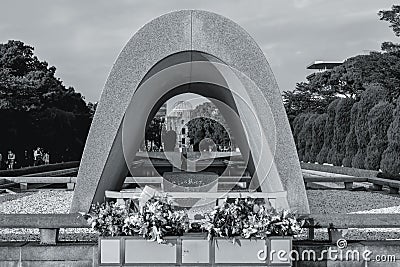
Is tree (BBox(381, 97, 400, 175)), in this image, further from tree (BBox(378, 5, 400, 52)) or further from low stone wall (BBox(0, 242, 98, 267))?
low stone wall (BBox(0, 242, 98, 267))

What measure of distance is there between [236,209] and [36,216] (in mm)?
2081

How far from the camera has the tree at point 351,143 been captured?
25.8 m

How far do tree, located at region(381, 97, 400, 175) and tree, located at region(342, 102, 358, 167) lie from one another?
14.7 feet

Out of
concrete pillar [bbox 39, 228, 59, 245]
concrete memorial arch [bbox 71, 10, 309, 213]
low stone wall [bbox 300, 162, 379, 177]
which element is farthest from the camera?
low stone wall [bbox 300, 162, 379, 177]

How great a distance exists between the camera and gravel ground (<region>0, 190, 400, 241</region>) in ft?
24.0

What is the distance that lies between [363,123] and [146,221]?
831 inches

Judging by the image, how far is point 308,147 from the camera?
3353 cm

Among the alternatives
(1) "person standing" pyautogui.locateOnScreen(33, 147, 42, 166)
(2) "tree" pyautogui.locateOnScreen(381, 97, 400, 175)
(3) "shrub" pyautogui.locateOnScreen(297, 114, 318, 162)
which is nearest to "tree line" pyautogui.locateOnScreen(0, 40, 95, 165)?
(1) "person standing" pyautogui.locateOnScreen(33, 147, 42, 166)

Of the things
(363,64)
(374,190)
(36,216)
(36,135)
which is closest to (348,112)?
(363,64)

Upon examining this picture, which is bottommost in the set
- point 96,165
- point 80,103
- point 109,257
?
point 109,257

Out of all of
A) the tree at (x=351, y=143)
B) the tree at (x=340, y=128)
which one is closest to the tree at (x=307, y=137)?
the tree at (x=340, y=128)

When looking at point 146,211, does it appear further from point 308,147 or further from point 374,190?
point 308,147

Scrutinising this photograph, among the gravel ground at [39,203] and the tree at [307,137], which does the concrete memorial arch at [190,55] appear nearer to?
the gravel ground at [39,203]

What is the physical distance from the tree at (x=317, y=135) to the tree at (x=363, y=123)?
6.60m
